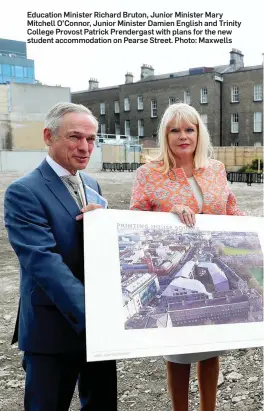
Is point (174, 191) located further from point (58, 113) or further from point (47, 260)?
point (47, 260)

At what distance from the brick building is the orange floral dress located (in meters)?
42.0

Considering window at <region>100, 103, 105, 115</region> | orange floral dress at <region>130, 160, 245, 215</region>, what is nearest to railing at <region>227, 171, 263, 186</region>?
orange floral dress at <region>130, 160, 245, 215</region>

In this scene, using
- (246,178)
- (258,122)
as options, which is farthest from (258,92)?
(246,178)

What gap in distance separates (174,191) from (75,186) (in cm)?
64

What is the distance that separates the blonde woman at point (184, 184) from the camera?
247 centimetres

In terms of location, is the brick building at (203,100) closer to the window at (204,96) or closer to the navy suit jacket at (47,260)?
the window at (204,96)

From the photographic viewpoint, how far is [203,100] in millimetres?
46562

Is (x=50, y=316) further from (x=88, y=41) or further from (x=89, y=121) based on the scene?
(x=88, y=41)

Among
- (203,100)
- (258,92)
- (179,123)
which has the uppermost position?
(258,92)

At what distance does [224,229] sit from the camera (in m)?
2.34

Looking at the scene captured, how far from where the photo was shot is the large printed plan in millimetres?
1877

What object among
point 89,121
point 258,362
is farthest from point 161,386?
point 89,121

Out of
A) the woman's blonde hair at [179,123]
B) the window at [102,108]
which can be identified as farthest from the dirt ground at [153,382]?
the window at [102,108]

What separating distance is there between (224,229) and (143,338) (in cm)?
79
